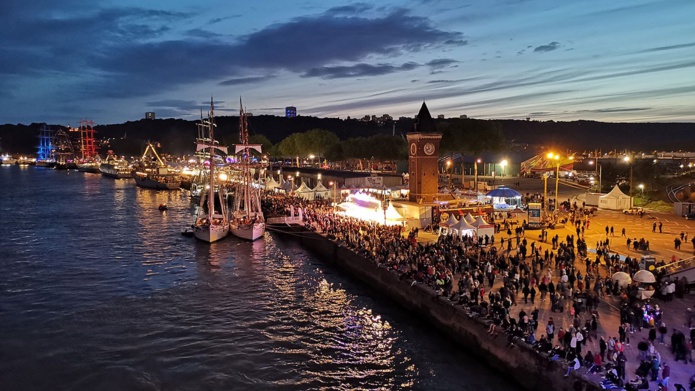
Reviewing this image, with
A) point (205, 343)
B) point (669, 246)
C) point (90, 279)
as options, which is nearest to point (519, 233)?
point (669, 246)

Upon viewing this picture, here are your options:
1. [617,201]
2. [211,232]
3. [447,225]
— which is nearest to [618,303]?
[447,225]

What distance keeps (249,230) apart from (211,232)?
365cm

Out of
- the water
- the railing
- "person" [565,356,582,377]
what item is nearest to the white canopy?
the railing

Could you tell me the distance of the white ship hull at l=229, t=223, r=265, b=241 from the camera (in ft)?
169

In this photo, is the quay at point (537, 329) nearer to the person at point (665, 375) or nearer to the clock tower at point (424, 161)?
the person at point (665, 375)

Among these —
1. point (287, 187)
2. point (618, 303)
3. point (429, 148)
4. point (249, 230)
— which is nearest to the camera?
point (618, 303)

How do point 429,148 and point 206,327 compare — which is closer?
point 206,327

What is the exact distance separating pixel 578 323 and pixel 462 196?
120ft

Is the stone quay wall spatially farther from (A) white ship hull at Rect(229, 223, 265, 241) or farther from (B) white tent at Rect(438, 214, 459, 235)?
(A) white ship hull at Rect(229, 223, 265, 241)

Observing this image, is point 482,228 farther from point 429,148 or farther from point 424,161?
point 429,148

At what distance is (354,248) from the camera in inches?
1503

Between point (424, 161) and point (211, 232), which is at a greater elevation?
point (424, 161)

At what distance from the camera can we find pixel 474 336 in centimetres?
2244

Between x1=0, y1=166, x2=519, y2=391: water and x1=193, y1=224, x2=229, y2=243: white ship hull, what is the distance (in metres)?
1.77
